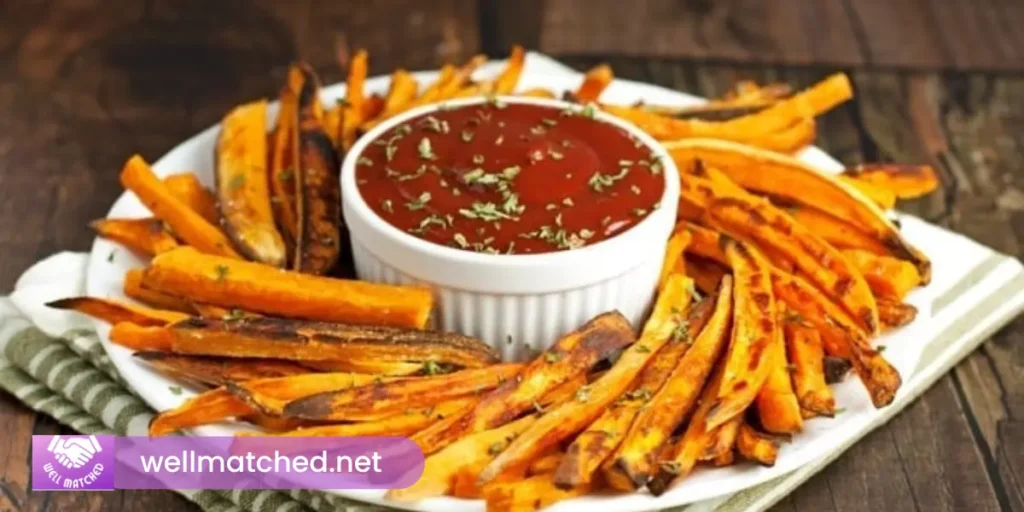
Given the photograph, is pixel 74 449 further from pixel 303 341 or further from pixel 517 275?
pixel 517 275

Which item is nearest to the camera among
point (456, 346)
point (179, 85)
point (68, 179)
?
point (456, 346)

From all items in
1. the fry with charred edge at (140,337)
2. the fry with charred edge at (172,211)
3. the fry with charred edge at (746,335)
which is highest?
the fry with charred edge at (172,211)

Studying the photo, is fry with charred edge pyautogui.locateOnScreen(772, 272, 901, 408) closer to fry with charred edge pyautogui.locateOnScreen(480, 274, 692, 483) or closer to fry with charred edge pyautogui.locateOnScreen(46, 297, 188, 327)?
fry with charred edge pyautogui.locateOnScreen(480, 274, 692, 483)

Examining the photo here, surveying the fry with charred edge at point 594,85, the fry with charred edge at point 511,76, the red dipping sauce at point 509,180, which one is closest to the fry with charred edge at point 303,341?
the red dipping sauce at point 509,180

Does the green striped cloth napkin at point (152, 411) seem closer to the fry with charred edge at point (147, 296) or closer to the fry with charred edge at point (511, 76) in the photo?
the fry with charred edge at point (147, 296)

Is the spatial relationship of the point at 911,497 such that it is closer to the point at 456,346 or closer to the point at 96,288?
the point at 456,346

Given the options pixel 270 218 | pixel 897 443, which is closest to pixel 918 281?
pixel 897 443

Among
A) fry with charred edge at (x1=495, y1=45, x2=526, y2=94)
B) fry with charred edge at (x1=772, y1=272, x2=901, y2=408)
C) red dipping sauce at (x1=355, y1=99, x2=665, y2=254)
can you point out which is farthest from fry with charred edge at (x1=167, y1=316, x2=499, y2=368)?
fry with charred edge at (x1=495, y1=45, x2=526, y2=94)
